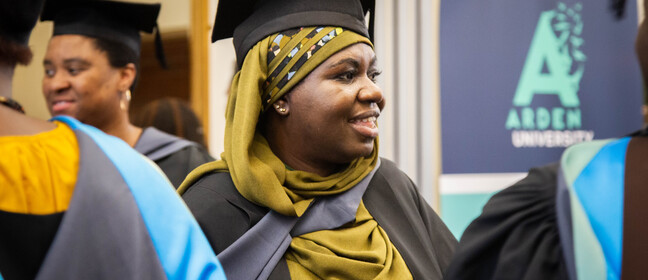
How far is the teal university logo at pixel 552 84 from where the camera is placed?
470 cm

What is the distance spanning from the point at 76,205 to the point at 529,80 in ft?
13.6

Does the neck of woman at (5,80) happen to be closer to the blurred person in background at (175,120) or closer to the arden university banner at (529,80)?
the blurred person in background at (175,120)

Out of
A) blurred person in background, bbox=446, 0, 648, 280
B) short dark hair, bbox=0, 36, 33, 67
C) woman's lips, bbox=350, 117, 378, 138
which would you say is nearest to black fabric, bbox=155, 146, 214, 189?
woman's lips, bbox=350, 117, 378, 138

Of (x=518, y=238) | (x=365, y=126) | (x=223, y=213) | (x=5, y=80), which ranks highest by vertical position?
(x=5, y=80)

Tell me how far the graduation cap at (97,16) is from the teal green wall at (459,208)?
2324 millimetres

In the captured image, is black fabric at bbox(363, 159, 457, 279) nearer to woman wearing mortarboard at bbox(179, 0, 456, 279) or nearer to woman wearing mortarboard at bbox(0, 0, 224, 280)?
woman wearing mortarboard at bbox(179, 0, 456, 279)

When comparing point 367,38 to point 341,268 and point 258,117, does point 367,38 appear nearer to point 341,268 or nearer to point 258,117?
point 258,117

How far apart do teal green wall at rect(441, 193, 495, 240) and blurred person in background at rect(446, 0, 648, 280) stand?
304 centimetres

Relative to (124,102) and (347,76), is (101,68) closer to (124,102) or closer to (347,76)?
(124,102)

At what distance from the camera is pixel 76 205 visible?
44.1 inches

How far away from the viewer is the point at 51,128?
1.22 metres

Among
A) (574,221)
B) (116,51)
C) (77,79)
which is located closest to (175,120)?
(116,51)

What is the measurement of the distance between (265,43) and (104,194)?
916mm

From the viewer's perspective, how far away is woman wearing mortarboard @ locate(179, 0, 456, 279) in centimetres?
181
